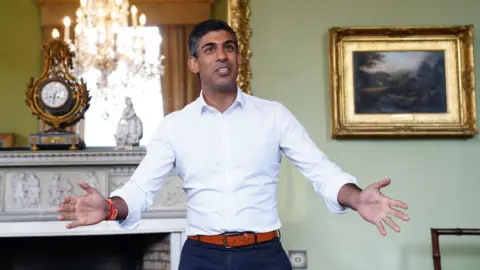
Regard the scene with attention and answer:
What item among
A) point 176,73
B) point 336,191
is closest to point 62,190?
point 336,191

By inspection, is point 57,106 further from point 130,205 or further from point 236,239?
point 236,239

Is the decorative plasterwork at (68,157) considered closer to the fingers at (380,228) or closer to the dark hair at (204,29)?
the dark hair at (204,29)

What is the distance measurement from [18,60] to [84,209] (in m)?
4.56

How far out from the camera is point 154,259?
3.47 meters

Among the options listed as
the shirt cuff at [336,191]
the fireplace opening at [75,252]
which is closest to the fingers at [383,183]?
the shirt cuff at [336,191]

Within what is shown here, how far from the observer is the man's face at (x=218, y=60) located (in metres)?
1.75

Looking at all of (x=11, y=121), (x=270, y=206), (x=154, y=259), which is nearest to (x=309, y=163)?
(x=270, y=206)

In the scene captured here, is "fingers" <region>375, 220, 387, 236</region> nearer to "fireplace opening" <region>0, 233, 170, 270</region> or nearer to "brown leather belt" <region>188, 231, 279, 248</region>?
"brown leather belt" <region>188, 231, 279, 248</region>

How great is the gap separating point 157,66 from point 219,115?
11.6 feet

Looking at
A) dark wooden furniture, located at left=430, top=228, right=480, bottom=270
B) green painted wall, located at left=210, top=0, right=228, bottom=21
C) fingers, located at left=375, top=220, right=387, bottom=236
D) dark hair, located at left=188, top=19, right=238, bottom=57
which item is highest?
green painted wall, located at left=210, top=0, right=228, bottom=21

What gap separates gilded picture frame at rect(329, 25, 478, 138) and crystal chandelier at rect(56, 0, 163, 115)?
86.8 inches

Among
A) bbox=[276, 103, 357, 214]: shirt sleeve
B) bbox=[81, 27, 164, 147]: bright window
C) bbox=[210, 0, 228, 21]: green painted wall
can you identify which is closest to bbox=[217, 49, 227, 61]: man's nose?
bbox=[276, 103, 357, 214]: shirt sleeve

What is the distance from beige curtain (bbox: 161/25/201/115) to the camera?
573 centimetres

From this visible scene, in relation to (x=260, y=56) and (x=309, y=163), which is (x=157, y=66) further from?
(x=309, y=163)
